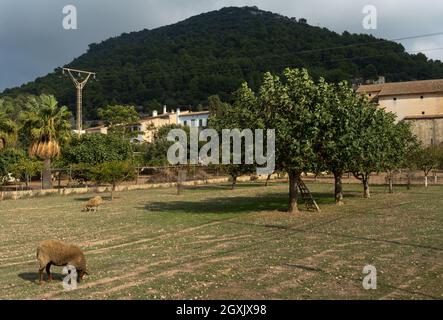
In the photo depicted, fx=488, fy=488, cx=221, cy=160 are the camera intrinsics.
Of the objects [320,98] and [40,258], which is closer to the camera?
[40,258]

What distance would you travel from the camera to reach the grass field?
38.5 feet

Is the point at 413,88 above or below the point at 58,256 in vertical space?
above

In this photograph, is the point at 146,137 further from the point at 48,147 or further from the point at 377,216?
the point at 377,216

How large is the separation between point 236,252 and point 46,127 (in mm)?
38986

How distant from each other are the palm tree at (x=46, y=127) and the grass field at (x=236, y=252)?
68.2ft

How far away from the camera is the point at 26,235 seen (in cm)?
2203

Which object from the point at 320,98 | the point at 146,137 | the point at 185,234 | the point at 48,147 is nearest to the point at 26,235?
the point at 185,234

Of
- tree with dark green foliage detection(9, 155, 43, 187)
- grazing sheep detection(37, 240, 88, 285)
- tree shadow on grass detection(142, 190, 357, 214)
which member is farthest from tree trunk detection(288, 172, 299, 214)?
tree with dark green foliage detection(9, 155, 43, 187)

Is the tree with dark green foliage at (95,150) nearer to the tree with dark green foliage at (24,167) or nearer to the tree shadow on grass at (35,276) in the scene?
the tree with dark green foliage at (24,167)

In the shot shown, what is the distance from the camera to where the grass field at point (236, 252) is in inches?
462

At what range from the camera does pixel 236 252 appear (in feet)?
54.6

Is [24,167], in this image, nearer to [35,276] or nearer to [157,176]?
[157,176]

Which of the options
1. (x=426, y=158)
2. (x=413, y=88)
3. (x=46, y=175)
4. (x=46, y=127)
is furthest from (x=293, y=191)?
(x=413, y=88)

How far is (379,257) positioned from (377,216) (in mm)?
11225
